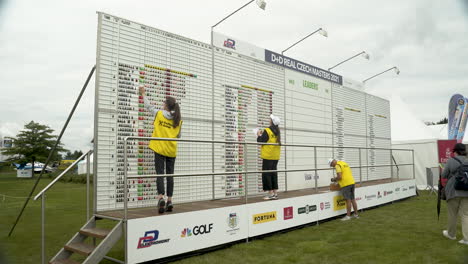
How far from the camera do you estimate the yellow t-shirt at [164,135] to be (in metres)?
4.73

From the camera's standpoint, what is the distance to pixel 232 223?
5.20m

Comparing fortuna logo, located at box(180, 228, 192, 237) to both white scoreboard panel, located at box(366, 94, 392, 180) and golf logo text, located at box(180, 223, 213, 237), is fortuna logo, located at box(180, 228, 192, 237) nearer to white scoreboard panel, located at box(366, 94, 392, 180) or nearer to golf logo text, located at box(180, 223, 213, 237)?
golf logo text, located at box(180, 223, 213, 237)

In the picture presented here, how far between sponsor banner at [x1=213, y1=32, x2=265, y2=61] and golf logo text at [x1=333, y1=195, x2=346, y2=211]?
3.66m

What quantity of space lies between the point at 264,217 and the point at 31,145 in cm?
4274

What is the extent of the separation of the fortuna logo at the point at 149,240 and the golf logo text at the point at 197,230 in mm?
347

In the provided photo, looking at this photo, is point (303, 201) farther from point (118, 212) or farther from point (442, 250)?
point (118, 212)

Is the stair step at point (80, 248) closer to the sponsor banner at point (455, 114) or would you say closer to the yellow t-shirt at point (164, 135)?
the yellow t-shirt at point (164, 135)

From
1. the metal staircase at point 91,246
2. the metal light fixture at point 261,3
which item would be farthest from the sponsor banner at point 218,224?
the metal light fixture at point 261,3

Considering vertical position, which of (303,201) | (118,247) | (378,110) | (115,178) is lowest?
(118,247)

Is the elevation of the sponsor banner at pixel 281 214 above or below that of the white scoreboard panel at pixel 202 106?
below

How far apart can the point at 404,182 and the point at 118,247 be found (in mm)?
9239

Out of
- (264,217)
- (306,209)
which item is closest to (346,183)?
(306,209)

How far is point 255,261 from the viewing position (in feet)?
14.5

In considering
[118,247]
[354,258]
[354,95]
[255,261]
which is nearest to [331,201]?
[354,258]
